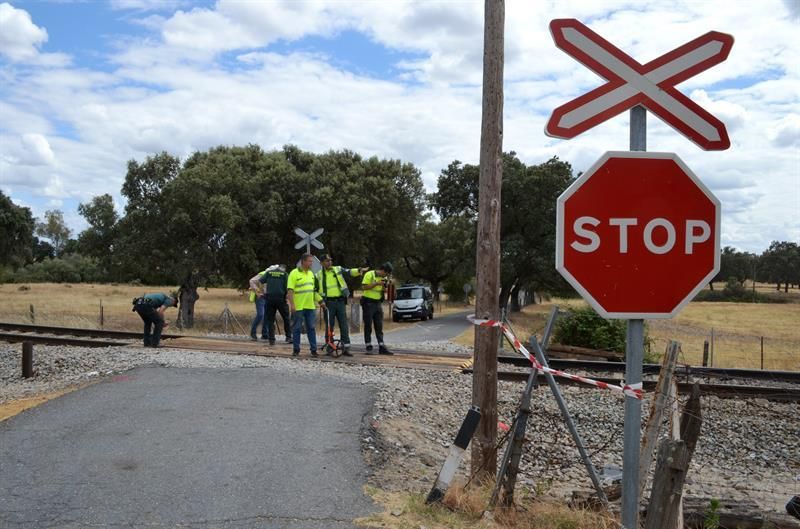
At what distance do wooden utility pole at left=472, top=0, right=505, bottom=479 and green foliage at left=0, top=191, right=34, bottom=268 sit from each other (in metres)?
52.0

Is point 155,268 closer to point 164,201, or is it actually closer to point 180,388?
point 164,201

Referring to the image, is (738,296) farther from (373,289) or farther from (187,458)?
(187,458)

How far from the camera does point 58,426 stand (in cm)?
756

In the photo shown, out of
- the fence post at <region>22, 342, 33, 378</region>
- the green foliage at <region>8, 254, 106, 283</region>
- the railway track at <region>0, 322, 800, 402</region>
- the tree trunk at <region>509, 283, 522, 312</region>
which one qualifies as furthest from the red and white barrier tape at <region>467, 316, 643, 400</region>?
the green foliage at <region>8, 254, 106, 283</region>

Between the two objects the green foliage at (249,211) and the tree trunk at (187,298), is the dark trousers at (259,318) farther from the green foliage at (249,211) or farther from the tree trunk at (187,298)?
the tree trunk at (187,298)

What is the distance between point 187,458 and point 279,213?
2809 cm

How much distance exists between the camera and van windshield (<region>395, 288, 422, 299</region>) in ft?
121

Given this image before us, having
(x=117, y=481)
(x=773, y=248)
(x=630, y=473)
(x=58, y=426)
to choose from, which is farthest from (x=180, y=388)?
(x=773, y=248)

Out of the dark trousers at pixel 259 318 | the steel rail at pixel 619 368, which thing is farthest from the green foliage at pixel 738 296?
the dark trousers at pixel 259 318

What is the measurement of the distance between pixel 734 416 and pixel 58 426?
947cm

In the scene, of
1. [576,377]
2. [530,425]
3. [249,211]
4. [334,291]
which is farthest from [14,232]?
[576,377]

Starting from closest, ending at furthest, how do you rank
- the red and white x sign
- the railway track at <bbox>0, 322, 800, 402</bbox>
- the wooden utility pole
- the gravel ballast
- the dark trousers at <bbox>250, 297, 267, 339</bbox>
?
1. the red and white x sign
2. the wooden utility pole
3. the gravel ballast
4. the railway track at <bbox>0, 322, 800, 402</bbox>
5. the dark trousers at <bbox>250, 297, 267, 339</bbox>

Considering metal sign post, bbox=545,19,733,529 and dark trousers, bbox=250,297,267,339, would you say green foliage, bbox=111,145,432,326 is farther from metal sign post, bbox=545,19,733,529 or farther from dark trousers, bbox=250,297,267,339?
metal sign post, bbox=545,19,733,529

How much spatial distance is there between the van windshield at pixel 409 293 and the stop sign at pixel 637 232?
33667 millimetres
